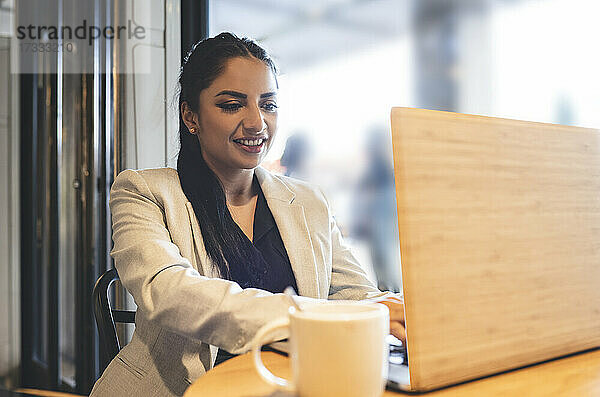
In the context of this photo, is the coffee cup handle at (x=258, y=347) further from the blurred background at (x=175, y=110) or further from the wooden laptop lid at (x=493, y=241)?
the blurred background at (x=175, y=110)

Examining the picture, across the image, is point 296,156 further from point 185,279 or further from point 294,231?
point 185,279

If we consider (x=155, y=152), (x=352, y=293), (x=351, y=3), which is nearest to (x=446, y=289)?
(x=352, y=293)

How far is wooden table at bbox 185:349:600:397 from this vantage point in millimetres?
503

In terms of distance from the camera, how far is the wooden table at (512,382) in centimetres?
50

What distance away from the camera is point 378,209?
180 cm

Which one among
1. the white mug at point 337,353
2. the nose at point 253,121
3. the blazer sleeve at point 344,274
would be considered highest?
the nose at point 253,121

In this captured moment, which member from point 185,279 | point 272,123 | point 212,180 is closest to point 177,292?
point 185,279

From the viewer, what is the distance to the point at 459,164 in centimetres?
52

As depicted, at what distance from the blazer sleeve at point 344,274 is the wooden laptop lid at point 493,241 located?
2.37 feet

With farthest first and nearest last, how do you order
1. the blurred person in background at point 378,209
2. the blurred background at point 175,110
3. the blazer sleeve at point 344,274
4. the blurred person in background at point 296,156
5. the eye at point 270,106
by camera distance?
the blurred person in background at point 296,156, the blurred person in background at point 378,209, the blurred background at point 175,110, the eye at point 270,106, the blazer sleeve at point 344,274

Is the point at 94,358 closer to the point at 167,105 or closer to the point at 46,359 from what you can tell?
the point at 46,359

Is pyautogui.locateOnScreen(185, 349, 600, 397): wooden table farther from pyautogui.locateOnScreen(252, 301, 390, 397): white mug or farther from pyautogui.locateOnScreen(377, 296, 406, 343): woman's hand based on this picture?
pyautogui.locateOnScreen(377, 296, 406, 343): woman's hand

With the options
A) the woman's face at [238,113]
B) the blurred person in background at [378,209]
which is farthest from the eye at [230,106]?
the blurred person in background at [378,209]

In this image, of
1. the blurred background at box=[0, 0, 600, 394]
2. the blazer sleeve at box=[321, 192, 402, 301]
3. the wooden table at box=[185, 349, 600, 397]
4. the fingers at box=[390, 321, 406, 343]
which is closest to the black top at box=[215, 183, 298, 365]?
the blazer sleeve at box=[321, 192, 402, 301]
